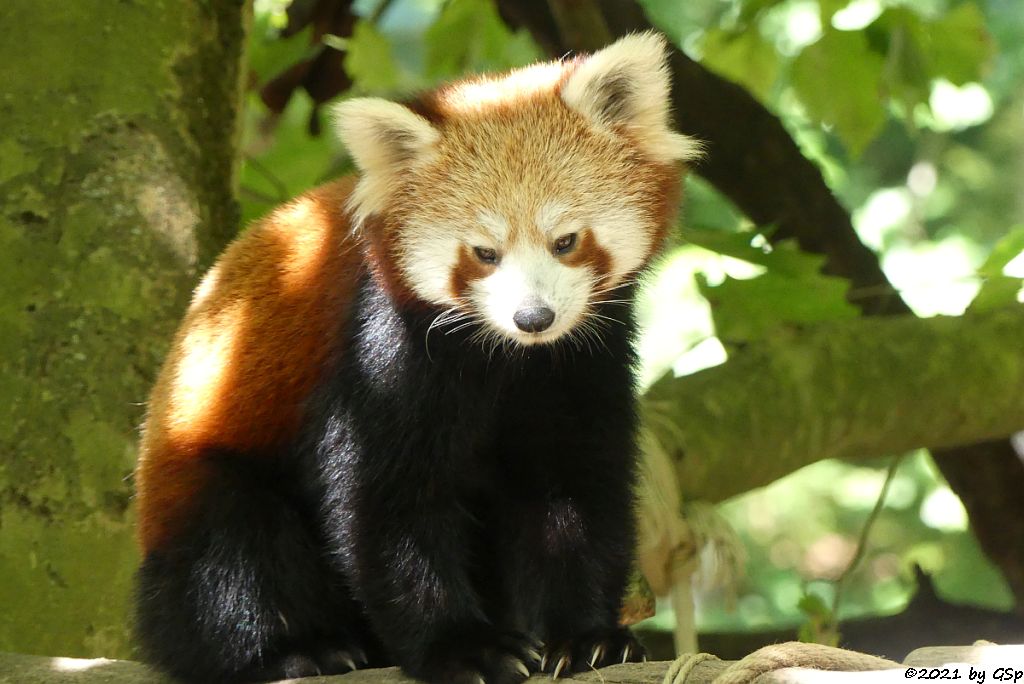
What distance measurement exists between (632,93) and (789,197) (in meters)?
1.70

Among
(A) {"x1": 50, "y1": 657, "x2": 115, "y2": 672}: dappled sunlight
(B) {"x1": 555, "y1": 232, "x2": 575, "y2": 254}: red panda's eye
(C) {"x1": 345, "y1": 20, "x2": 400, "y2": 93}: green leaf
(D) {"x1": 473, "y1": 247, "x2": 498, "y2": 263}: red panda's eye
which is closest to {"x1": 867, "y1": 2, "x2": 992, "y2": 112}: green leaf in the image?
(C) {"x1": 345, "y1": 20, "x2": 400, "y2": 93}: green leaf

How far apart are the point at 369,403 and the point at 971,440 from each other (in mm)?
2241

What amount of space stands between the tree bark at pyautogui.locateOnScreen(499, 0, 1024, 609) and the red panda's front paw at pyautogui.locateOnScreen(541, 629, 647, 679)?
74.8 inches

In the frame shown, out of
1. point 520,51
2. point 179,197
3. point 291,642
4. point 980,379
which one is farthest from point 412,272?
point 520,51

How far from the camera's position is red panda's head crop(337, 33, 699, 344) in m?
2.50

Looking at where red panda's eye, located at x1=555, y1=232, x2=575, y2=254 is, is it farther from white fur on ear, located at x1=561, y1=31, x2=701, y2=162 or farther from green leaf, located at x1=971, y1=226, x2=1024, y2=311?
green leaf, located at x1=971, y1=226, x2=1024, y2=311

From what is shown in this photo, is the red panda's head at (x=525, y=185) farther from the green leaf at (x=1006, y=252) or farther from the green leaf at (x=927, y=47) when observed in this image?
the green leaf at (x=927, y=47)

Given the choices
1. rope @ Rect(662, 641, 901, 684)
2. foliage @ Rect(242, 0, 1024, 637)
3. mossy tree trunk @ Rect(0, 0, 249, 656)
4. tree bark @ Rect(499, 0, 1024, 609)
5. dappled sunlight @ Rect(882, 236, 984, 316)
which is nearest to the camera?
rope @ Rect(662, 641, 901, 684)

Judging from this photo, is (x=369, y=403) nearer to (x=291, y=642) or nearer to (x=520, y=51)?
(x=291, y=642)

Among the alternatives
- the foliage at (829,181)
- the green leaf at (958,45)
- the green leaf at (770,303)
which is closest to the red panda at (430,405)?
the foliage at (829,181)

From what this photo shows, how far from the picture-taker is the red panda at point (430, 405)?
2490mm

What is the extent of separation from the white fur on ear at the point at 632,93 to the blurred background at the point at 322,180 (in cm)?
24

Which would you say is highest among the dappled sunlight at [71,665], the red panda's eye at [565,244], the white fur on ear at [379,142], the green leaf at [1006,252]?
the white fur on ear at [379,142]

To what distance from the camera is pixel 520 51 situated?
16.0 ft
